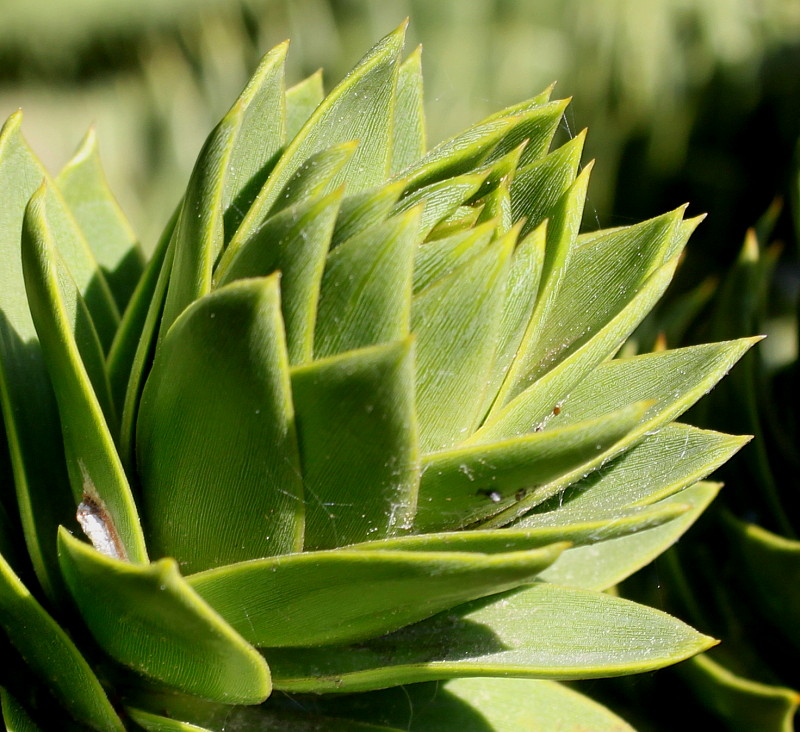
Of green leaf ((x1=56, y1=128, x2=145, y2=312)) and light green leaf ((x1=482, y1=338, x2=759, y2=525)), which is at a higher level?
green leaf ((x1=56, y1=128, x2=145, y2=312))

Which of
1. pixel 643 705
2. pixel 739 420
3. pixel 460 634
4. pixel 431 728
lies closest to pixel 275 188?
pixel 460 634

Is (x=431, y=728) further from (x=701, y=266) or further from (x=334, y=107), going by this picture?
(x=701, y=266)

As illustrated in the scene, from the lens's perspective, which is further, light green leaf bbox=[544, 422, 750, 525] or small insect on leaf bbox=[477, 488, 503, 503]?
light green leaf bbox=[544, 422, 750, 525]

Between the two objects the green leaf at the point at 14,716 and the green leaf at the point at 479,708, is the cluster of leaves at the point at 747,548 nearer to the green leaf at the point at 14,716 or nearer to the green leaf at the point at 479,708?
the green leaf at the point at 479,708

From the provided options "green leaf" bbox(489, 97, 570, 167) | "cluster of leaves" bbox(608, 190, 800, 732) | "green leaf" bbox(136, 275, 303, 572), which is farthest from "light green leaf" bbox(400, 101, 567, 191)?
"cluster of leaves" bbox(608, 190, 800, 732)

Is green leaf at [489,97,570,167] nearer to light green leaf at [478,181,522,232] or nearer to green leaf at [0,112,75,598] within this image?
light green leaf at [478,181,522,232]

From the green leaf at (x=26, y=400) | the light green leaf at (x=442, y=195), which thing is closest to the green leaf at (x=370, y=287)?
the light green leaf at (x=442, y=195)

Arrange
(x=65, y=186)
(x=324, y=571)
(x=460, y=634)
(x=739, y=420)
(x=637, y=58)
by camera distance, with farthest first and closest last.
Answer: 1. (x=637, y=58)
2. (x=739, y=420)
3. (x=65, y=186)
4. (x=460, y=634)
5. (x=324, y=571)
